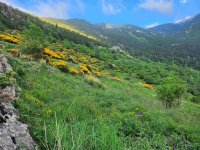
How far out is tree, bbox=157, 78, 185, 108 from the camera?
16531 millimetres

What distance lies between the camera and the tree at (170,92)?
54.2 ft

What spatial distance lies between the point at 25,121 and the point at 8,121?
32.3 inches

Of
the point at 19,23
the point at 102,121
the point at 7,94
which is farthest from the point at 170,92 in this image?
the point at 19,23

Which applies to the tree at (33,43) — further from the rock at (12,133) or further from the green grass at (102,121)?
the rock at (12,133)

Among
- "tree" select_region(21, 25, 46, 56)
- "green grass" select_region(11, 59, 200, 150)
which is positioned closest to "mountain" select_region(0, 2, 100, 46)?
"tree" select_region(21, 25, 46, 56)

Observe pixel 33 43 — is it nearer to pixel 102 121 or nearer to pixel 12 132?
pixel 12 132

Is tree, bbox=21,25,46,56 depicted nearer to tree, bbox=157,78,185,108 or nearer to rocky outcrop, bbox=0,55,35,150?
tree, bbox=157,78,185,108

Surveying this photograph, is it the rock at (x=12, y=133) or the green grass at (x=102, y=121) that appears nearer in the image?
the green grass at (x=102, y=121)

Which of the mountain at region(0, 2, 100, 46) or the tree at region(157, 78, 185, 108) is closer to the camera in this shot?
the tree at region(157, 78, 185, 108)

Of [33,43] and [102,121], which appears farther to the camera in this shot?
[33,43]

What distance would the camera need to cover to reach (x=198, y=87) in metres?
49.3

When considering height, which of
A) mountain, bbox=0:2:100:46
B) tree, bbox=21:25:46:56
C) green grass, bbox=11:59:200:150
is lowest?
green grass, bbox=11:59:200:150

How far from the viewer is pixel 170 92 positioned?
16578 mm

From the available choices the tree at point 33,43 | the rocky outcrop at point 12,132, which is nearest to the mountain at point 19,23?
the tree at point 33,43
